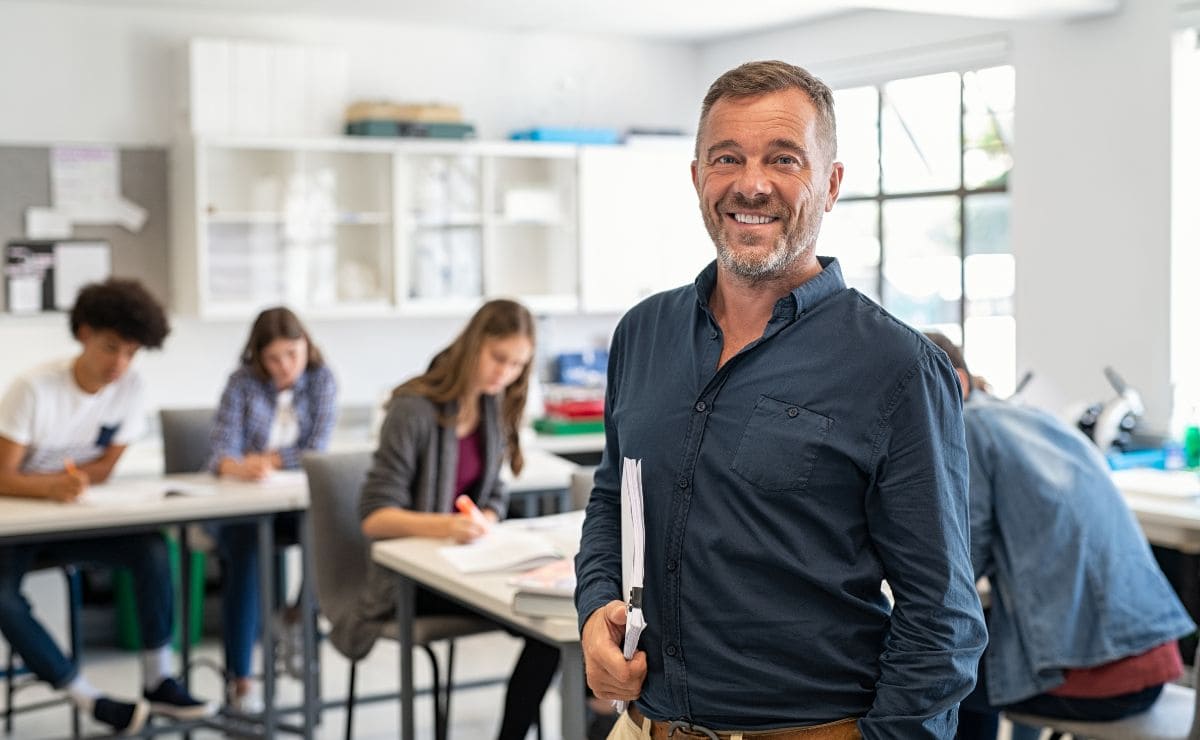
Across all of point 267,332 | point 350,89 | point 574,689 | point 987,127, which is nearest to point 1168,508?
point 574,689

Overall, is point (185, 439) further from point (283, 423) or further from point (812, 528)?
point (812, 528)

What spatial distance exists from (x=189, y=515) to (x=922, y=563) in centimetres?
284

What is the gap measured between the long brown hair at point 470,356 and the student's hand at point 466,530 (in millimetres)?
351

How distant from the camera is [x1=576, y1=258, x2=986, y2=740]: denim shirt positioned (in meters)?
1.46

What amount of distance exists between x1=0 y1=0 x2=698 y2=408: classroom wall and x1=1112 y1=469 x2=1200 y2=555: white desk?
3.27 metres

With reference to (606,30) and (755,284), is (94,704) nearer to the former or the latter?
(755,284)

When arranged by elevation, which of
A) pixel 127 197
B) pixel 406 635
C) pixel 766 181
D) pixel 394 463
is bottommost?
pixel 406 635

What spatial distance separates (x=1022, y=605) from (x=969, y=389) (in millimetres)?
432

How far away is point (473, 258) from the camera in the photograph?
6266mm

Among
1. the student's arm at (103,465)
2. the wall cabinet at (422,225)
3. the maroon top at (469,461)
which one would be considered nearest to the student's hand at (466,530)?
the maroon top at (469,461)

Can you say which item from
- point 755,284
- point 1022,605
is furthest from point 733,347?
point 1022,605

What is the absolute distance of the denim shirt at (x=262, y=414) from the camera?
4438mm

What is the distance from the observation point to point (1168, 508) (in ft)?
12.1

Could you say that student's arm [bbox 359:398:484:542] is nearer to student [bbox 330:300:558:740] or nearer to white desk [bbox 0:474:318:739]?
student [bbox 330:300:558:740]
